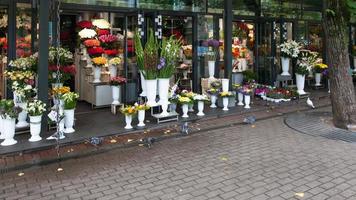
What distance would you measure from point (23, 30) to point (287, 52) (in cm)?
773

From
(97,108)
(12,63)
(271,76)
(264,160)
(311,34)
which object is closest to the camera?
(264,160)

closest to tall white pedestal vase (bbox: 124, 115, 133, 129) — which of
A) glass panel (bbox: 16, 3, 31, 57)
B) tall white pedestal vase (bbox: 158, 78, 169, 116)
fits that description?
tall white pedestal vase (bbox: 158, 78, 169, 116)

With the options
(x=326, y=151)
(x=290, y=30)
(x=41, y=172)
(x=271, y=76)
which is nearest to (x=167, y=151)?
(x=41, y=172)

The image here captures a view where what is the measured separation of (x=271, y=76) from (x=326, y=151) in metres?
6.66

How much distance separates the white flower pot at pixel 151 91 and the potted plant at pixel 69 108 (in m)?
1.52

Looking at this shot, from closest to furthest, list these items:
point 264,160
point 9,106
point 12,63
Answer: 1. point 264,160
2. point 9,106
3. point 12,63

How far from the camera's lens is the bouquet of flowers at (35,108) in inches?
245

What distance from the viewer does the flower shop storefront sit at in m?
6.92

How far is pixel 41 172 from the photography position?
5.18 metres

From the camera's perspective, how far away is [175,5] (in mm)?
9633

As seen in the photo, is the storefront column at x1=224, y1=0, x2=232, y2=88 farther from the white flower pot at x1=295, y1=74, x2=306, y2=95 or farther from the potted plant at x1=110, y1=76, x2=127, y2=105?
the potted plant at x1=110, y1=76, x2=127, y2=105

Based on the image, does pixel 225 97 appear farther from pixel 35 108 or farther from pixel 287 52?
pixel 35 108

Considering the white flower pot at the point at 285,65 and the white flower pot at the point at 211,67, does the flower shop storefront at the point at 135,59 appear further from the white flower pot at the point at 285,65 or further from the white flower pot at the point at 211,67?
the white flower pot at the point at 285,65

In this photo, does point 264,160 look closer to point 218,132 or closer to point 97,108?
point 218,132
